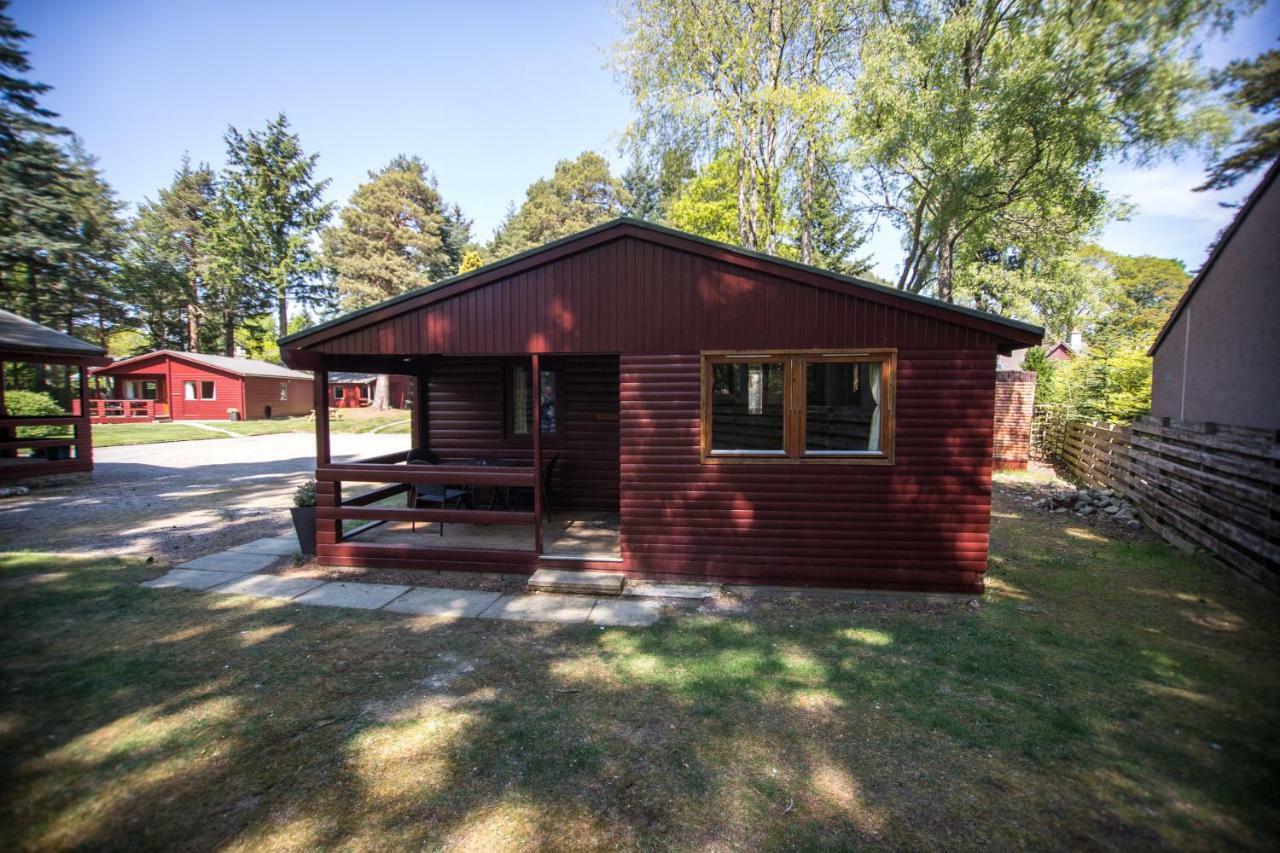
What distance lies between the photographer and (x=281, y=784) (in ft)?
9.30

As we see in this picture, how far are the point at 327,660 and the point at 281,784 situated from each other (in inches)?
58.3

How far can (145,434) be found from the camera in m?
21.7

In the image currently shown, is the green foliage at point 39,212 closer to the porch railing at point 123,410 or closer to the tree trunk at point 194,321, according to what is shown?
the porch railing at point 123,410

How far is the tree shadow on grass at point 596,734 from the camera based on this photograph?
8.39 ft

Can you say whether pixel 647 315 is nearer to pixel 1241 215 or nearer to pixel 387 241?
pixel 1241 215

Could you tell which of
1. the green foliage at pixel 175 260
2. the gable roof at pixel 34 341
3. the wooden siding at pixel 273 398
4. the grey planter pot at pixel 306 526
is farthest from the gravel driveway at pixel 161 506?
the green foliage at pixel 175 260

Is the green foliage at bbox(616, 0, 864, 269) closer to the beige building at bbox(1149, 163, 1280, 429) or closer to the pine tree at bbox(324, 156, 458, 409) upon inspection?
the beige building at bbox(1149, 163, 1280, 429)

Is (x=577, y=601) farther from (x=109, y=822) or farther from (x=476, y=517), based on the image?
(x=109, y=822)

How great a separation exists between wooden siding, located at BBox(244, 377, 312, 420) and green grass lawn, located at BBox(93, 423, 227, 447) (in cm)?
447

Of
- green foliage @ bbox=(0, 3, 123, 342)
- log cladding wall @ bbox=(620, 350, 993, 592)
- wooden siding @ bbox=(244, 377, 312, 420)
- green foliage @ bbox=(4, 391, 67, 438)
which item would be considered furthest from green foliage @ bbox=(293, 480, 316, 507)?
wooden siding @ bbox=(244, 377, 312, 420)

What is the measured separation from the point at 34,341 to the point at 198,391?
21.9 meters

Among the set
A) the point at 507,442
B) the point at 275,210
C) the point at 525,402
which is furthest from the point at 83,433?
the point at 275,210

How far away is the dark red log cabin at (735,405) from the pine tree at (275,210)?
39379mm

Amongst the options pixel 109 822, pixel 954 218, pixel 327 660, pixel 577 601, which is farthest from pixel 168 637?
pixel 954 218
